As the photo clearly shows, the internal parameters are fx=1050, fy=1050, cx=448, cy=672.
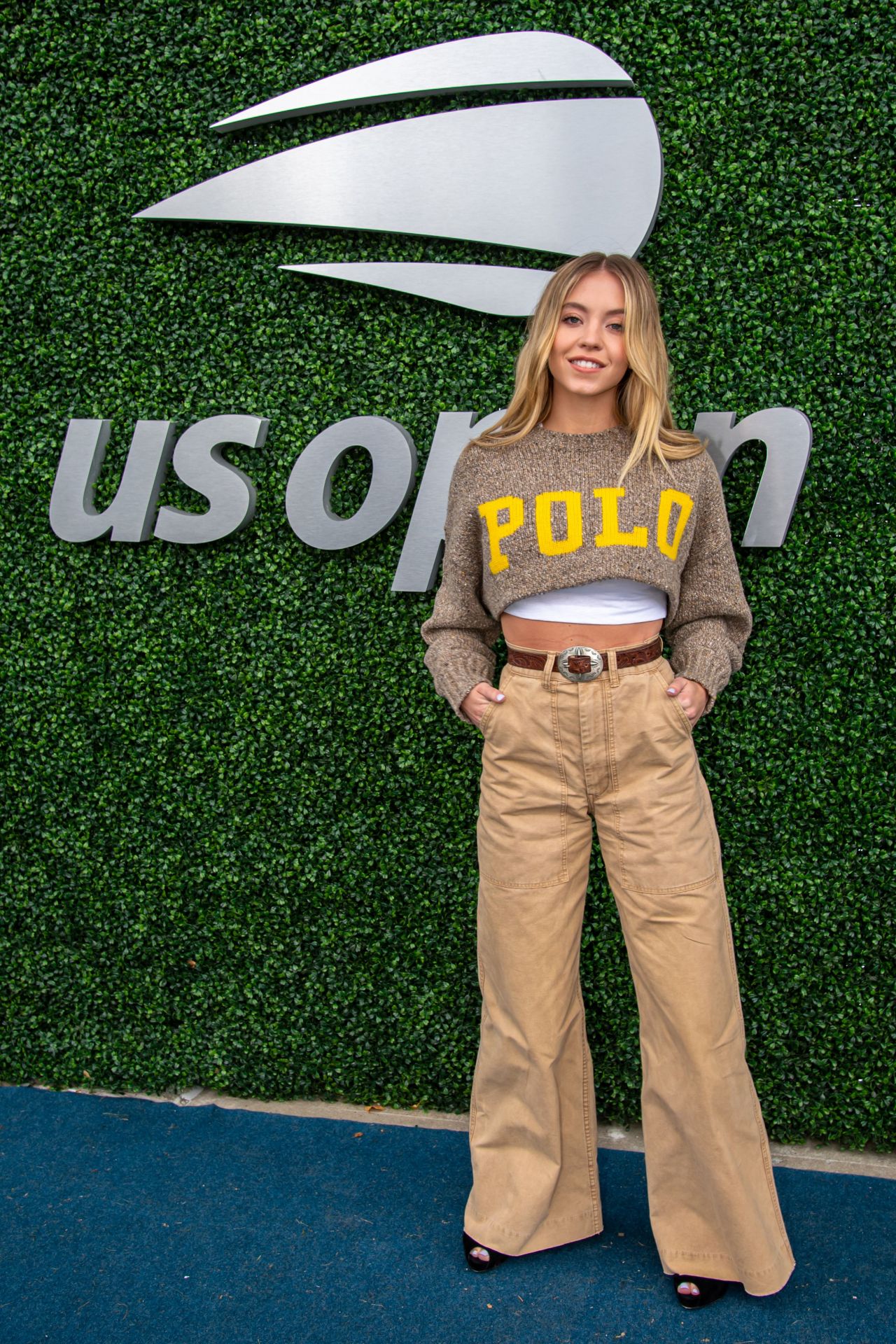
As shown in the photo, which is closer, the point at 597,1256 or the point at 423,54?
the point at 597,1256

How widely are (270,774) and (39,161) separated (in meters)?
1.72

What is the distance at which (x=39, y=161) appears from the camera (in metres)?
2.75

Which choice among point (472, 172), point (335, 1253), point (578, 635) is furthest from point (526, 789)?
point (472, 172)

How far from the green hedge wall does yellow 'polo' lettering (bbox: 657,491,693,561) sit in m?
0.46

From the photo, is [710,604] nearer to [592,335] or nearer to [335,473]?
[592,335]

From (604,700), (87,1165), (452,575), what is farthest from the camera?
(87,1165)

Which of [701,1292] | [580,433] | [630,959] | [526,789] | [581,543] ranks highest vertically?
[580,433]

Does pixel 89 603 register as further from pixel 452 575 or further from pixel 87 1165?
pixel 87 1165

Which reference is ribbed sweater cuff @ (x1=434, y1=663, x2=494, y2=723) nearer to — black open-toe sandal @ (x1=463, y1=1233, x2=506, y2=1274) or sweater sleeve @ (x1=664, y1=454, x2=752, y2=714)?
sweater sleeve @ (x1=664, y1=454, x2=752, y2=714)

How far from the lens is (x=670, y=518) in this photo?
2.02m

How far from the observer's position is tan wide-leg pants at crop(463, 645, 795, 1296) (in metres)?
1.97

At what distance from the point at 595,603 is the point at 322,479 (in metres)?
0.93

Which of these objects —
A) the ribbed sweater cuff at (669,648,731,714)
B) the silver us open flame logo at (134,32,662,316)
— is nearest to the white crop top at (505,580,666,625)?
the ribbed sweater cuff at (669,648,731,714)

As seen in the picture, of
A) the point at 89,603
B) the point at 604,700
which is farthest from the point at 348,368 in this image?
the point at 604,700
